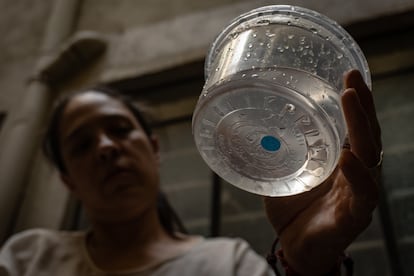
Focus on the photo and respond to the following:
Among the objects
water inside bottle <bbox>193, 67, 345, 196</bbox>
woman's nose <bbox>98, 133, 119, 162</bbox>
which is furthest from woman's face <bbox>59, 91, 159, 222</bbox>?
water inside bottle <bbox>193, 67, 345, 196</bbox>

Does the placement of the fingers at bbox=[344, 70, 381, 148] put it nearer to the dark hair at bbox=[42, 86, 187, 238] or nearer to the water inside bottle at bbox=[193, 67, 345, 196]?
the water inside bottle at bbox=[193, 67, 345, 196]

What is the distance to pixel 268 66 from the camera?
587 mm

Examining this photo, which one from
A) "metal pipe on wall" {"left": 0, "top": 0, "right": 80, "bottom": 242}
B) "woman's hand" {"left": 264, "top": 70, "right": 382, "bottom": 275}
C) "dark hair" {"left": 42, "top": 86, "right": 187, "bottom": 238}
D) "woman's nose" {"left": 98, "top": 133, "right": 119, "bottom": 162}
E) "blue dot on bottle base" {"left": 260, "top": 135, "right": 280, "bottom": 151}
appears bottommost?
"metal pipe on wall" {"left": 0, "top": 0, "right": 80, "bottom": 242}

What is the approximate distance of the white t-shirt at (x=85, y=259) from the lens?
1.09 m

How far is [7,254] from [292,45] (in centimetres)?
91

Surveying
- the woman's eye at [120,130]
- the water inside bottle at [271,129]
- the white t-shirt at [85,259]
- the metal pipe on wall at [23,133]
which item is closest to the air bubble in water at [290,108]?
the water inside bottle at [271,129]

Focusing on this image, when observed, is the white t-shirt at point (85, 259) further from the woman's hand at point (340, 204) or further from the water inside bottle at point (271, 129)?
the water inside bottle at point (271, 129)

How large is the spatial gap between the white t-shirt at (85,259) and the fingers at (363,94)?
52 centimetres

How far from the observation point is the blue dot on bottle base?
619mm

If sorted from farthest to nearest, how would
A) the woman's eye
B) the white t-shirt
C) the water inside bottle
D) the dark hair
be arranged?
the dark hair, the woman's eye, the white t-shirt, the water inside bottle

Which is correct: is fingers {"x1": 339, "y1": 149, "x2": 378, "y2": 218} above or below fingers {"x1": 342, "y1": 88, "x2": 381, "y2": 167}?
below

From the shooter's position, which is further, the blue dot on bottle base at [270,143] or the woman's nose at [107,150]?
the woman's nose at [107,150]

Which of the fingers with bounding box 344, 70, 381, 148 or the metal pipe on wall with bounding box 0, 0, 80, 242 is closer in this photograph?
the fingers with bounding box 344, 70, 381, 148

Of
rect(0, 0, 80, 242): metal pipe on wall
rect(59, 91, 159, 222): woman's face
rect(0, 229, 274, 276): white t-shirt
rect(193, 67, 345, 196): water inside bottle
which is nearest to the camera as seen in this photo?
rect(193, 67, 345, 196): water inside bottle
